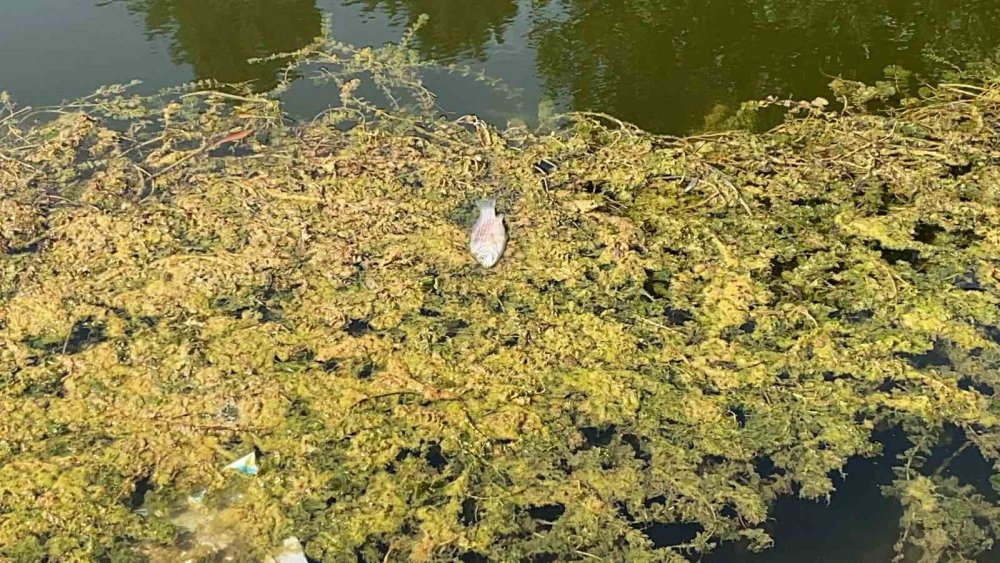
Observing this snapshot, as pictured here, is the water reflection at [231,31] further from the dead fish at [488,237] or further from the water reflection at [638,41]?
the dead fish at [488,237]

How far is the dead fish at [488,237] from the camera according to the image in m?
4.12

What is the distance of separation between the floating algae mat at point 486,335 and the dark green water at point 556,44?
0.66 metres

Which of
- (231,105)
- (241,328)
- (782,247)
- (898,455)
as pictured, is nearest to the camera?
(898,455)

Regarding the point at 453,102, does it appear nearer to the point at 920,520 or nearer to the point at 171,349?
the point at 171,349

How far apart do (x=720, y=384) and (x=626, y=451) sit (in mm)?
556

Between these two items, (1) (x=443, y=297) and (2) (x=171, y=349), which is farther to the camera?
(1) (x=443, y=297)

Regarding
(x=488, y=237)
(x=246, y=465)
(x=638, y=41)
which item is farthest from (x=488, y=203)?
(x=638, y=41)

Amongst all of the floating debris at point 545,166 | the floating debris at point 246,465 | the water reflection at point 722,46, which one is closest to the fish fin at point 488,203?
the floating debris at point 545,166

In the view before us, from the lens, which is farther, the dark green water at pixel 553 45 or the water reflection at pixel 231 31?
the water reflection at pixel 231 31

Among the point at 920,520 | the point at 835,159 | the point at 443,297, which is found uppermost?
the point at 835,159

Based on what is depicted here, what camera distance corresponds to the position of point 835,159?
473cm

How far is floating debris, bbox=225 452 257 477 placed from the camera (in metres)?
3.21

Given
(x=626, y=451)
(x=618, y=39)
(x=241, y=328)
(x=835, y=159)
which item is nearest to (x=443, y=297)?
(x=241, y=328)

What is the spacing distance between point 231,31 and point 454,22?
71.7 inches
